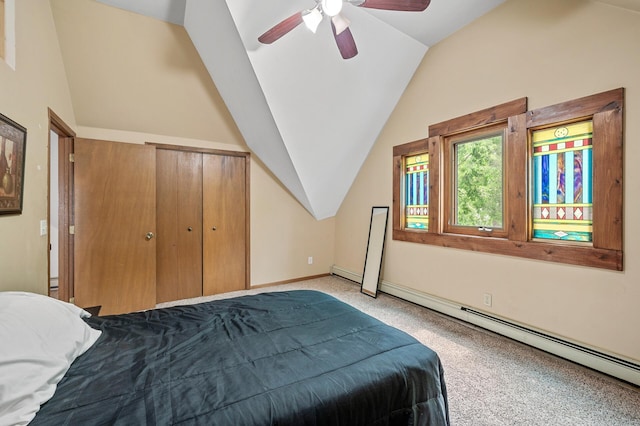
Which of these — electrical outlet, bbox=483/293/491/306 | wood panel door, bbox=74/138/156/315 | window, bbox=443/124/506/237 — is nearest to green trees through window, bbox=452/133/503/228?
window, bbox=443/124/506/237

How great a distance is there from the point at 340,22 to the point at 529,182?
6.73 feet

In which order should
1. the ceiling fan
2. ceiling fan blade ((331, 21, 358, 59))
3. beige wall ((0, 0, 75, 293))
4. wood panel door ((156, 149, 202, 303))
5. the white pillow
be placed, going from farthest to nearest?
wood panel door ((156, 149, 202, 303)) → ceiling fan blade ((331, 21, 358, 59)) → the ceiling fan → beige wall ((0, 0, 75, 293)) → the white pillow

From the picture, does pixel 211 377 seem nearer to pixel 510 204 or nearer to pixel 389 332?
pixel 389 332

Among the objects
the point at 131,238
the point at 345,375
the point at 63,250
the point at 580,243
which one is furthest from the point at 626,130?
the point at 63,250

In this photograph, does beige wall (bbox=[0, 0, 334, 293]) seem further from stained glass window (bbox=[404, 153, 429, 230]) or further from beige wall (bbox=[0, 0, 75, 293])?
stained glass window (bbox=[404, 153, 429, 230])

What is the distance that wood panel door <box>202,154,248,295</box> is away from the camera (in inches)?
146

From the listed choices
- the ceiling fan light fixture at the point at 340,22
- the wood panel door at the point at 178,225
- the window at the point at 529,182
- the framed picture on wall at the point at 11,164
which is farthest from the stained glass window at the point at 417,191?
the framed picture on wall at the point at 11,164

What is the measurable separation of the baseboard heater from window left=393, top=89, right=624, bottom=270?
624mm

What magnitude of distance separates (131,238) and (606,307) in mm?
4353

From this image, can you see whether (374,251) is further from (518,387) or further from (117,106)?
(117,106)

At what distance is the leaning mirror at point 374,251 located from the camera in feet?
12.2

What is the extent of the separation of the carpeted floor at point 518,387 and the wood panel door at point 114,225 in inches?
122

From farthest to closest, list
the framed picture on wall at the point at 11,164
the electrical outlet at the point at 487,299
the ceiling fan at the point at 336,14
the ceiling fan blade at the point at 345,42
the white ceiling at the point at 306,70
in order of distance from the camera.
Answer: the electrical outlet at the point at 487,299 → the white ceiling at the point at 306,70 → the ceiling fan blade at the point at 345,42 → the ceiling fan at the point at 336,14 → the framed picture on wall at the point at 11,164

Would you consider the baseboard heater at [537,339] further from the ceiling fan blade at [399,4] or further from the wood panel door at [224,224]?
the ceiling fan blade at [399,4]
